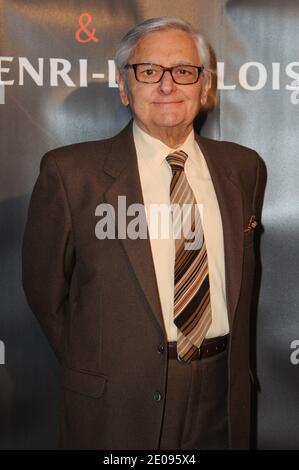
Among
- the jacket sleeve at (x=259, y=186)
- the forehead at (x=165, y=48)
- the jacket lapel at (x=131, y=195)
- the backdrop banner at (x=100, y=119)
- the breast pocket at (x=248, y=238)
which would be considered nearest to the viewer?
the jacket lapel at (x=131, y=195)

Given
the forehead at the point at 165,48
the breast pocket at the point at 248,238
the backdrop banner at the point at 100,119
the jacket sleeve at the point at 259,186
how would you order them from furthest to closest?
the backdrop banner at the point at 100,119
the jacket sleeve at the point at 259,186
the breast pocket at the point at 248,238
the forehead at the point at 165,48

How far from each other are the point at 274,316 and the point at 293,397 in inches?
13.2

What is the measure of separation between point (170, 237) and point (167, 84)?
44cm

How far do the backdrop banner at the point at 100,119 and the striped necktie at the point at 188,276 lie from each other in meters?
0.61

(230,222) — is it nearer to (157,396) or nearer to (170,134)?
(170,134)

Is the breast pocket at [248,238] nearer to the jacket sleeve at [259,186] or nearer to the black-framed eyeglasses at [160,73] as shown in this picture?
the jacket sleeve at [259,186]

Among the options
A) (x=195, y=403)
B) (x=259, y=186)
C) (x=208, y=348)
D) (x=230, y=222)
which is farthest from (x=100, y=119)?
(x=195, y=403)

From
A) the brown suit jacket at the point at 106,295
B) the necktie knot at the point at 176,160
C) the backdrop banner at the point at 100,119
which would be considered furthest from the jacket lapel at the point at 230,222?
the backdrop banner at the point at 100,119

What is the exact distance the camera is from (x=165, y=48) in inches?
75.8

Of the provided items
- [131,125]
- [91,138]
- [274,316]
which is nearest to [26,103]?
[91,138]

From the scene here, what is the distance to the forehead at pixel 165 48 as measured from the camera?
192 cm

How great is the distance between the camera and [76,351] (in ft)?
6.35

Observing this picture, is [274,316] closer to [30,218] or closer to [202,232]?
[202,232]

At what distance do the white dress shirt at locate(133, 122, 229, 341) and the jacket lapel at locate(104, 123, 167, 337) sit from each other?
4 centimetres
